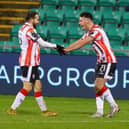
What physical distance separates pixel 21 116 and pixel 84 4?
864 cm

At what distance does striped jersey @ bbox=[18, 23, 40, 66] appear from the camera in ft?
35.6

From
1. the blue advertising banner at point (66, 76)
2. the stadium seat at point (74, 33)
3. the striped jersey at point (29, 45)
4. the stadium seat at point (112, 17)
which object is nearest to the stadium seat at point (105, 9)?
the stadium seat at point (112, 17)

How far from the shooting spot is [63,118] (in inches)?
413

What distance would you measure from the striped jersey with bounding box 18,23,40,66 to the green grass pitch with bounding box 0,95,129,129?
0.89 m

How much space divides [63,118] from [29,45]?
1368 millimetres

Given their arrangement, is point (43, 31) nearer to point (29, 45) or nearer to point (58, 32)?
point (58, 32)

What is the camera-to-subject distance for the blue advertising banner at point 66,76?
15.0 m

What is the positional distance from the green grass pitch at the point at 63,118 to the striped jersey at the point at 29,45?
89 cm

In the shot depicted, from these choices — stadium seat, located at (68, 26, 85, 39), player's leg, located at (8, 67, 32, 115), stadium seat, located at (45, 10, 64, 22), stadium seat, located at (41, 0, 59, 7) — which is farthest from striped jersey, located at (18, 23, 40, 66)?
stadium seat, located at (41, 0, 59, 7)

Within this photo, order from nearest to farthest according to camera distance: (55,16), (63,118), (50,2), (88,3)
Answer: (63,118), (55,16), (88,3), (50,2)

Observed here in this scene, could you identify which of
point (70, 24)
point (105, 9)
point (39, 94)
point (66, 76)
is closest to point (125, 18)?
point (105, 9)

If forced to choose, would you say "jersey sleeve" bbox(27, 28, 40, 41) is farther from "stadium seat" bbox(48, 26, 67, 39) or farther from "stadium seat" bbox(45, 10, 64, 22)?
"stadium seat" bbox(45, 10, 64, 22)

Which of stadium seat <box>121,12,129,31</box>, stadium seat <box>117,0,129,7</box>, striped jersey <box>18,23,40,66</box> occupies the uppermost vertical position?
stadium seat <box>117,0,129,7</box>

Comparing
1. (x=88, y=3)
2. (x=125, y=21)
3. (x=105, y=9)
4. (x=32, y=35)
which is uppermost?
(x=88, y=3)
